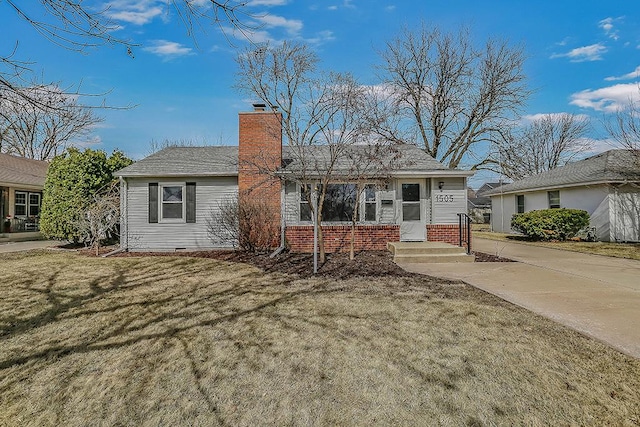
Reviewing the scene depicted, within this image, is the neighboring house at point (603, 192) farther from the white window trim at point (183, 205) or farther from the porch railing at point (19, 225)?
the porch railing at point (19, 225)

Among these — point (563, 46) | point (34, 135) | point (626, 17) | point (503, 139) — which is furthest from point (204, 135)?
point (626, 17)

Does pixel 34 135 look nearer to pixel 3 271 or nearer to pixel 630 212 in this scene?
pixel 3 271

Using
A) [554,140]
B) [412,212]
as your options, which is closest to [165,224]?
[412,212]

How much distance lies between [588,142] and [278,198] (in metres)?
36.5

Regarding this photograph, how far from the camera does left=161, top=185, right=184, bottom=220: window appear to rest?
37.7ft

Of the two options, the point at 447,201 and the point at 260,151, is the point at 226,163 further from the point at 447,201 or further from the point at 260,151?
the point at 447,201

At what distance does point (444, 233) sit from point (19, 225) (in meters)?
19.1

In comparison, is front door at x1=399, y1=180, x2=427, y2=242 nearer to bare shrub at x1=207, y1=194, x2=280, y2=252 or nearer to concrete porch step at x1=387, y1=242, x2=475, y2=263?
concrete porch step at x1=387, y1=242, x2=475, y2=263

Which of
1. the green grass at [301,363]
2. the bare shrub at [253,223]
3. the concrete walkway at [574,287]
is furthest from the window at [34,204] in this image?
the concrete walkway at [574,287]

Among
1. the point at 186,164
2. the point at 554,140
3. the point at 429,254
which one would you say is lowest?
the point at 429,254

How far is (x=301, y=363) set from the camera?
10.7ft

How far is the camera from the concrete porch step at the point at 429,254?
28.9 feet

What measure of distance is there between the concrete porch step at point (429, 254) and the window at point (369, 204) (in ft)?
5.52

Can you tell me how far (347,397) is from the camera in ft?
8.96
